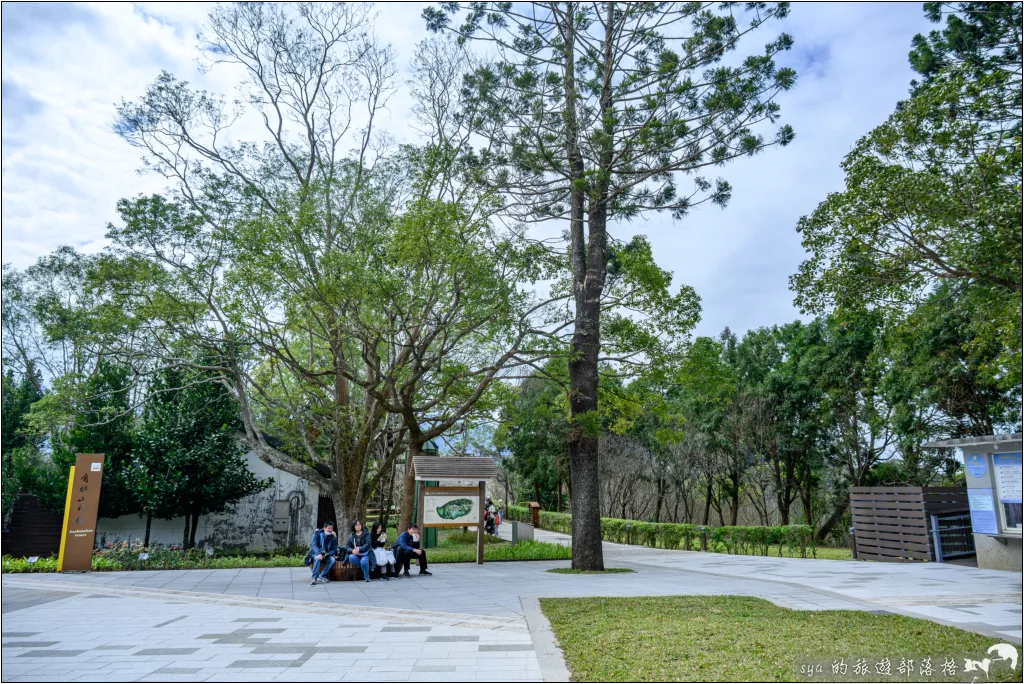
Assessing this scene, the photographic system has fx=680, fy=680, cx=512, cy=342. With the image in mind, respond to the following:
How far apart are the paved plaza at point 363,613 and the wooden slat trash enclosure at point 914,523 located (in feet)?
4.65

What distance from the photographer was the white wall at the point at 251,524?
1867 cm

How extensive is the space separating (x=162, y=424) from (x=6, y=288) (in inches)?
538

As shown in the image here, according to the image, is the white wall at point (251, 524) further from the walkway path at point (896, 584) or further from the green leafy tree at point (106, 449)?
the walkway path at point (896, 584)

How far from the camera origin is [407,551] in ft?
40.5

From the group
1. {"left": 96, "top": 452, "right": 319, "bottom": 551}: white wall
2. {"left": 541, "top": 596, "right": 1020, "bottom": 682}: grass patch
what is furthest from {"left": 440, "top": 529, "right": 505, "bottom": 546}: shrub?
{"left": 541, "top": 596, "right": 1020, "bottom": 682}: grass patch

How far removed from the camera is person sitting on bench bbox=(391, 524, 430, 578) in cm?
1231

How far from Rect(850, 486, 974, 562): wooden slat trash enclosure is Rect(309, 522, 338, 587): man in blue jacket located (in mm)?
11856

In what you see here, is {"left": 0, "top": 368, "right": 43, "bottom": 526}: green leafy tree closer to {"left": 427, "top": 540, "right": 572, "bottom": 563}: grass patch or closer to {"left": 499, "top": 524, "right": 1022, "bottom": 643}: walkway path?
{"left": 427, "top": 540, "right": 572, "bottom": 563}: grass patch

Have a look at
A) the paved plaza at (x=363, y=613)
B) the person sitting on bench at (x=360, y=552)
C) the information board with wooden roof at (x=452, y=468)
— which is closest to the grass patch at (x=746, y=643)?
the paved plaza at (x=363, y=613)

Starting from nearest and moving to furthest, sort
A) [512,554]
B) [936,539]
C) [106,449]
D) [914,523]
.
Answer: [936,539], [914,523], [512,554], [106,449]

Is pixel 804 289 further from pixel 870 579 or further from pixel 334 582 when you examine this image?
pixel 334 582

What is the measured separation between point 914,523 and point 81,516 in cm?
1696

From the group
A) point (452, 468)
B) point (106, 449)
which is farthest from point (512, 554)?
point (106, 449)

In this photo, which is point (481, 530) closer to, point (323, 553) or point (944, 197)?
point (323, 553)
